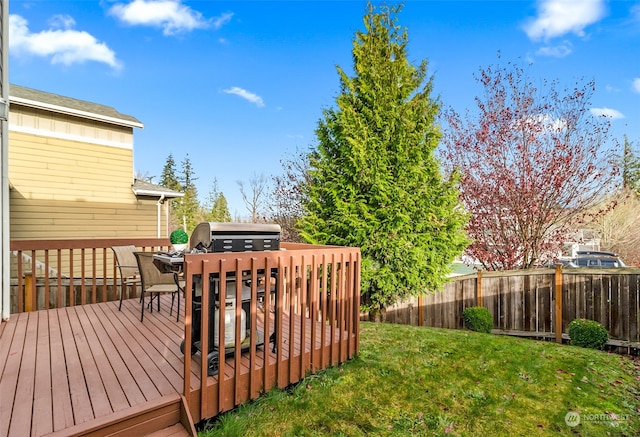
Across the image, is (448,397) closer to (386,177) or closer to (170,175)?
(386,177)

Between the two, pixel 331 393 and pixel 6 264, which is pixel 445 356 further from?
pixel 6 264

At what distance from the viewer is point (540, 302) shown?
5980 mm

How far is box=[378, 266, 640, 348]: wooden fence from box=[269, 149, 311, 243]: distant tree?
15.0ft

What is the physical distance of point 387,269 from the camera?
569 cm

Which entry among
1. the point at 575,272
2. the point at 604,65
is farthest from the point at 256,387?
the point at 604,65

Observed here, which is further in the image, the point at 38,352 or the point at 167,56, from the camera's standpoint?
the point at 167,56

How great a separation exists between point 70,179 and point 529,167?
11.3 m

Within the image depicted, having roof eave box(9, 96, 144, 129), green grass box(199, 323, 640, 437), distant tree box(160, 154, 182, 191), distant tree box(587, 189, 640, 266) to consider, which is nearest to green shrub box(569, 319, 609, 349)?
green grass box(199, 323, 640, 437)

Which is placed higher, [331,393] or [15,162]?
[15,162]

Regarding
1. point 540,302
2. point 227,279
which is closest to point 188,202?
point 540,302

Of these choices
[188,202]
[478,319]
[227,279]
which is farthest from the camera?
[188,202]

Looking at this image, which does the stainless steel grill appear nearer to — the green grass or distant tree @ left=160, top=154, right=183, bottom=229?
the green grass

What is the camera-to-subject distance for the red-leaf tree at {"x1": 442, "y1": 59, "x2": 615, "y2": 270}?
7363 mm

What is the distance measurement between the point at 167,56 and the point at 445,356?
13.9 m
